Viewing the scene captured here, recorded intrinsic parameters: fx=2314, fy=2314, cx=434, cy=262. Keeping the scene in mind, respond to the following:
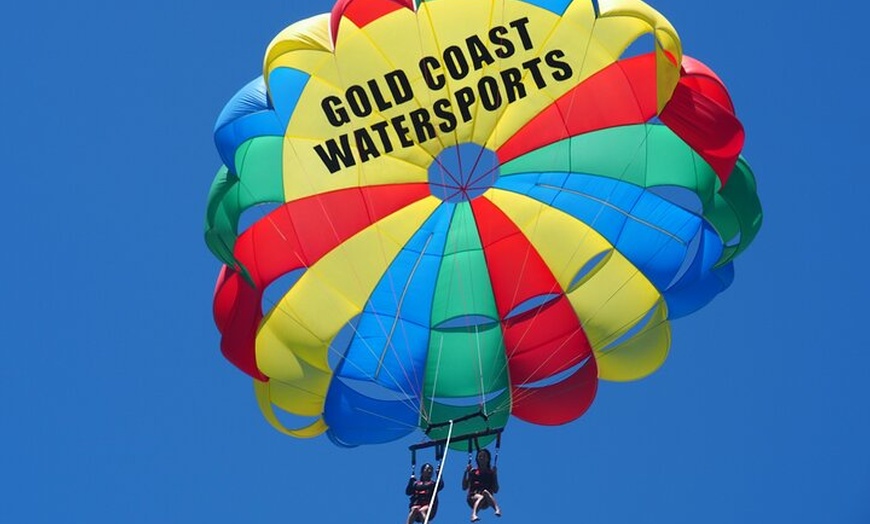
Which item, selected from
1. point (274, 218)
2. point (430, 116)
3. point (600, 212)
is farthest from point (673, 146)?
point (274, 218)

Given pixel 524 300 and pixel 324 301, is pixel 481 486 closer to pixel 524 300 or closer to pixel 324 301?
pixel 524 300

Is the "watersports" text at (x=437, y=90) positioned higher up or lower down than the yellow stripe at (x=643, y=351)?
higher up

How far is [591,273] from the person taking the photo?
24328 mm

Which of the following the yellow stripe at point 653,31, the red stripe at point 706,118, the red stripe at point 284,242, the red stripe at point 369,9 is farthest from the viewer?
the red stripe at point 284,242

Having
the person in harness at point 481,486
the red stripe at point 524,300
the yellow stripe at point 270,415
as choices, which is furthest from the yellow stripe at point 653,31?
the yellow stripe at point 270,415

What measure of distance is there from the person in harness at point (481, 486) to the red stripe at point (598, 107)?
10.7 ft

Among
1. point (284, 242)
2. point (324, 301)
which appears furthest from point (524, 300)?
point (284, 242)

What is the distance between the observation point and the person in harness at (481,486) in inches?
925

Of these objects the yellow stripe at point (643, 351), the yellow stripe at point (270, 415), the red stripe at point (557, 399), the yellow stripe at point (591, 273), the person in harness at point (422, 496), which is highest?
the yellow stripe at point (591, 273)

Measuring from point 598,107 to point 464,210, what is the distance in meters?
1.81

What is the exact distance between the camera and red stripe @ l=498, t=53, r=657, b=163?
78.2 feet

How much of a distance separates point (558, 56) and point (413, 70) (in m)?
1.50

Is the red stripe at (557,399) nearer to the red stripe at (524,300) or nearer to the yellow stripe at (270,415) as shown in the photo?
the red stripe at (524,300)

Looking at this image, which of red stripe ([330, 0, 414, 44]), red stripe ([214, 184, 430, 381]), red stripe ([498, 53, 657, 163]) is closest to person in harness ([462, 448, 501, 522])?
red stripe ([214, 184, 430, 381])
